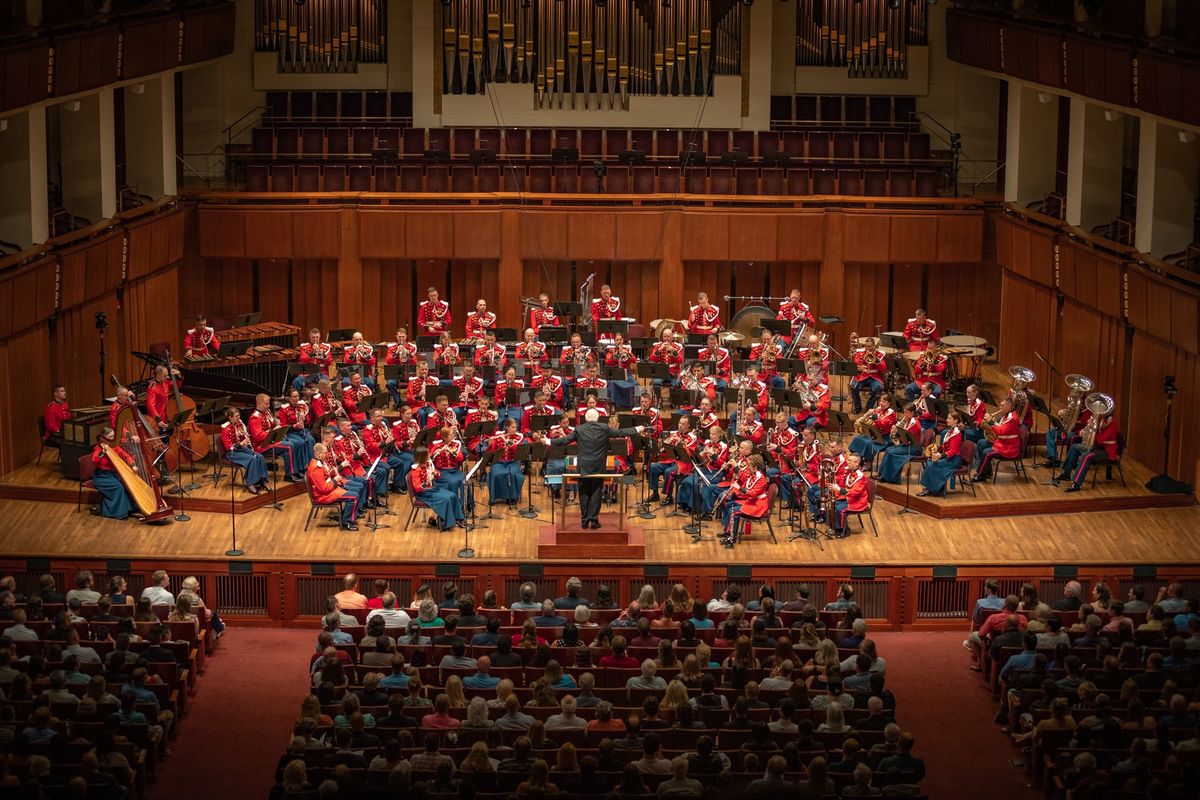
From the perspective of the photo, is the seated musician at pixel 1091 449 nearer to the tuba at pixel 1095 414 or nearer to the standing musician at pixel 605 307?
the tuba at pixel 1095 414

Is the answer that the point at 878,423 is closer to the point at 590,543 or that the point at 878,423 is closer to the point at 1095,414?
the point at 1095,414

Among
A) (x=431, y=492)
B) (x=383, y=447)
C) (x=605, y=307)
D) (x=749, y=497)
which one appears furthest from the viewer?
(x=605, y=307)

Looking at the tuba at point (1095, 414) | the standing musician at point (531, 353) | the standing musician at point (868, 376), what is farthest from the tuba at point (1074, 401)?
the standing musician at point (531, 353)

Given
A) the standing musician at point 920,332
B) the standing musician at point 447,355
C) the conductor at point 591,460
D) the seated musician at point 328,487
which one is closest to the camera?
the conductor at point 591,460

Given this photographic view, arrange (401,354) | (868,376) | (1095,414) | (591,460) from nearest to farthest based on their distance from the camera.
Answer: (591,460) < (1095,414) < (401,354) < (868,376)

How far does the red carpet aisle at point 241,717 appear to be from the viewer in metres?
12.6

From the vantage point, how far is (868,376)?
2009 centimetres

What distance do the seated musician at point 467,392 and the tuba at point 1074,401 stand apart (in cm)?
605

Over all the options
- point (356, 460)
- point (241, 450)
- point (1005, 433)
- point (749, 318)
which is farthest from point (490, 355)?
point (1005, 433)

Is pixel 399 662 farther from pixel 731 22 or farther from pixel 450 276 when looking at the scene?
pixel 731 22

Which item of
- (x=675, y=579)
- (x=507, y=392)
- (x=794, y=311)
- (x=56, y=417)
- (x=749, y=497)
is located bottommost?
(x=675, y=579)

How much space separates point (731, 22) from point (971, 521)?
9.51 metres

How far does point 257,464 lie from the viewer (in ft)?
58.6

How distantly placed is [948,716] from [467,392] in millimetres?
6545
